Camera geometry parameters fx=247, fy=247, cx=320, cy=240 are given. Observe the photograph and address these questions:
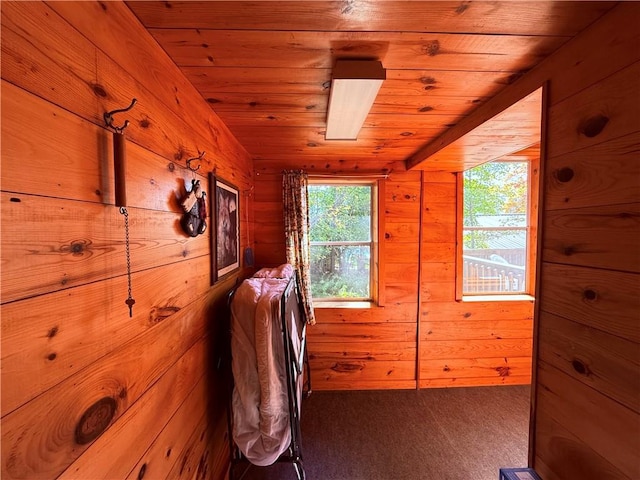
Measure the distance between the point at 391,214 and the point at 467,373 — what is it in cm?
174

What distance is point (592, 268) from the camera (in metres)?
0.75

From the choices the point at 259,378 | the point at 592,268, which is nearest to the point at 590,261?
the point at 592,268

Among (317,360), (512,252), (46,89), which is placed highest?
(46,89)

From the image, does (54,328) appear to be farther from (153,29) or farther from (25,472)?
(153,29)

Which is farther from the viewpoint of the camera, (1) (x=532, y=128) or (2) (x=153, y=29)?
(1) (x=532, y=128)

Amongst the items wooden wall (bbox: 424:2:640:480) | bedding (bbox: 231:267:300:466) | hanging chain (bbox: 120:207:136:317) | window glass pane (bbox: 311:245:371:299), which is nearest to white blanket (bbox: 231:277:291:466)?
bedding (bbox: 231:267:300:466)

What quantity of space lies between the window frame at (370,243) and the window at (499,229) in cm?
93

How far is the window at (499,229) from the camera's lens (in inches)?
100

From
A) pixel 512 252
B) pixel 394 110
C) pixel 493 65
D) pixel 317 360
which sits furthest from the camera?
pixel 512 252

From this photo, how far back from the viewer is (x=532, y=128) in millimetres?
1386

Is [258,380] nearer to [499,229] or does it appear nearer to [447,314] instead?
[447,314]

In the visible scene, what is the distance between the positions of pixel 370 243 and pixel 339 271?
43 cm

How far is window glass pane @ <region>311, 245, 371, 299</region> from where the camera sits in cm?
256

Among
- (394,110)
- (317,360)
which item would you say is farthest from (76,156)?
(317,360)
